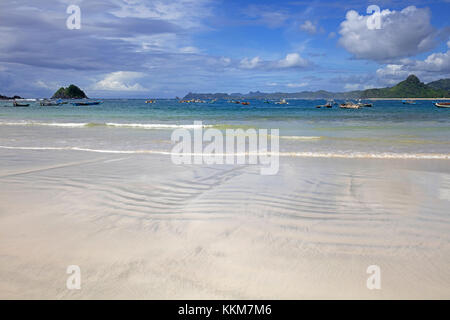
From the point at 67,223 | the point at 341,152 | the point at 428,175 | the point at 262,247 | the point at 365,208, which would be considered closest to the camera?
the point at 262,247

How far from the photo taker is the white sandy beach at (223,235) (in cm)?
346

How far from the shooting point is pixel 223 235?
15.4ft

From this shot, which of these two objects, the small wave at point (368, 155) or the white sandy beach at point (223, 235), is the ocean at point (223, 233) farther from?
the small wave at point (368, 155)

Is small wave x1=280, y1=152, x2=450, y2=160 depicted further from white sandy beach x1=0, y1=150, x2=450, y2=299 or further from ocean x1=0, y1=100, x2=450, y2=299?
white sandy beach x1=0, y1=150, x2=450, y2=299

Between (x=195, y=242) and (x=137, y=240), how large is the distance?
0.77 metres

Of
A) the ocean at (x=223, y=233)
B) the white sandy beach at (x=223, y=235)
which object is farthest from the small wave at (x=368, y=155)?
the white sandy beach at (x=223, y=235)

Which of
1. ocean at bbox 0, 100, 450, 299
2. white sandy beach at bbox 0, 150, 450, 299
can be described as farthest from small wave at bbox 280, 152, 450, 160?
white sandy beach at bbox 0, 150, 450, 299

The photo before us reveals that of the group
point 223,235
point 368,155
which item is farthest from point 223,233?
point 368,155

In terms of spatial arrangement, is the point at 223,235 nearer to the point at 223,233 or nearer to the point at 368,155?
the point at 223,233

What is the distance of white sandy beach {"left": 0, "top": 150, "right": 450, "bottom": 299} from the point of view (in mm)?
3465

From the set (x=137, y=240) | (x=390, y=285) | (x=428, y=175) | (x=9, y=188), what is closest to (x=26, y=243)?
(x=137, y=240)
